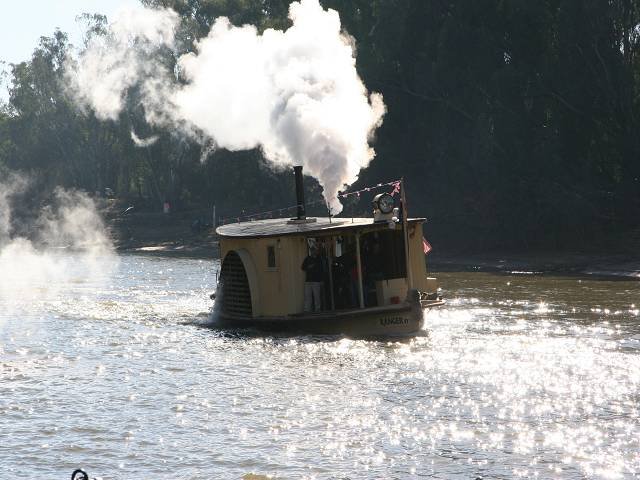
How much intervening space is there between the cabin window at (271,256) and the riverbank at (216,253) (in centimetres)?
2005

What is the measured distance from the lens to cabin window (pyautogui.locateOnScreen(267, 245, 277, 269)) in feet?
82.9

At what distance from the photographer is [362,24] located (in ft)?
215

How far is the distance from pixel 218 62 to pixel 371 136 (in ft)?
88.2

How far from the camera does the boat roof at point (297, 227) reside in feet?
79.0

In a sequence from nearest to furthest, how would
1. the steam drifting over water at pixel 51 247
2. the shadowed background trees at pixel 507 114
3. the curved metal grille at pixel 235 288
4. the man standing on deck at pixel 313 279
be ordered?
the man standing on deck at pixel 313 279 → the curved metal grille at pixel 235 288 → the steam drifting over water at pixel 51 247 → the shadowed background trees at pixel 507 114

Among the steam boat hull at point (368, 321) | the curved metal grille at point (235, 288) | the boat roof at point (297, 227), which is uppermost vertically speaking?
the boat roof at point (297, 227)

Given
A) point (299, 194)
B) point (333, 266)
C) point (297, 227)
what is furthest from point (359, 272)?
point (299, 194)

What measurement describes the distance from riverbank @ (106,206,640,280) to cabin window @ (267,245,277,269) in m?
20.1

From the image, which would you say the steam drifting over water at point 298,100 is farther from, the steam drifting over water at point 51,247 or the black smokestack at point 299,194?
the steam drifting over water at point 51,247

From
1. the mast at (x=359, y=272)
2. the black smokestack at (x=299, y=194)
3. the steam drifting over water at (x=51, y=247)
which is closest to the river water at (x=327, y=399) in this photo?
the mast at (x=359, y=272)

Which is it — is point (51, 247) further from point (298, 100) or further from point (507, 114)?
point (298, 100)

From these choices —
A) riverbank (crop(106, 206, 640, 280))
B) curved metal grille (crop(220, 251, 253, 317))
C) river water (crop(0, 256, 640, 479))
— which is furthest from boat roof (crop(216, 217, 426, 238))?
riverbank (crop(106, 206, 640, 280))

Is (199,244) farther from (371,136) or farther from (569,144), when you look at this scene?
(569,144)

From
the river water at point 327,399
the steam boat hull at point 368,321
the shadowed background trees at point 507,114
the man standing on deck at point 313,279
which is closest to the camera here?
the river water at point 327,399
